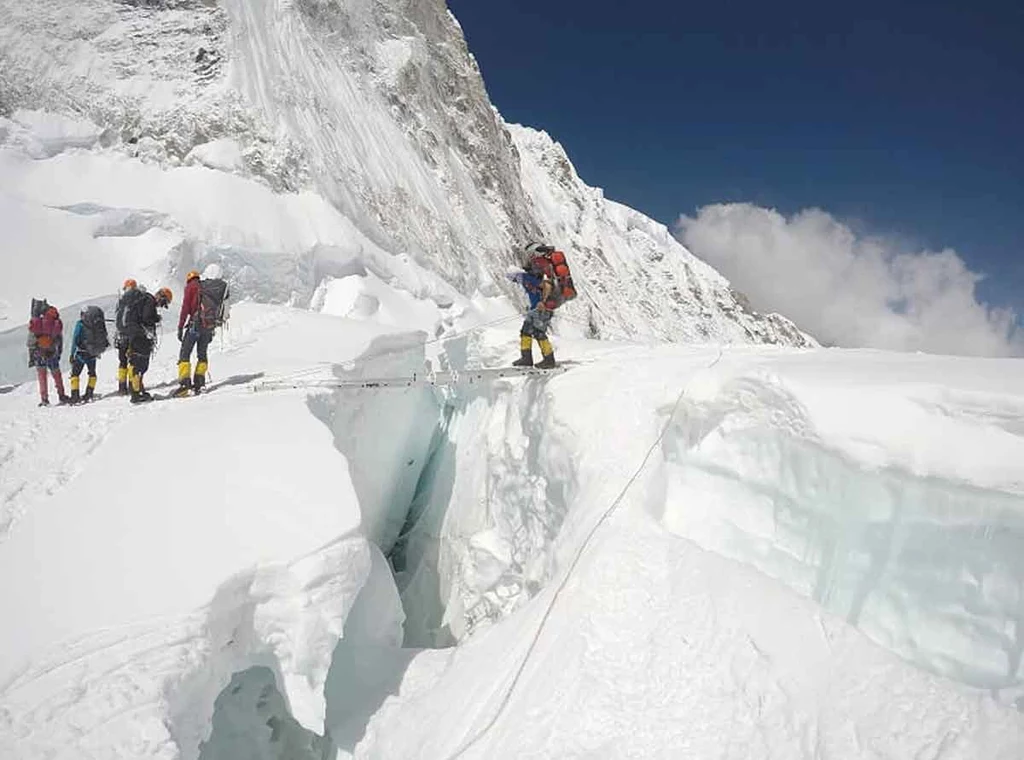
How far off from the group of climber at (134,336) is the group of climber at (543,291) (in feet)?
10.7

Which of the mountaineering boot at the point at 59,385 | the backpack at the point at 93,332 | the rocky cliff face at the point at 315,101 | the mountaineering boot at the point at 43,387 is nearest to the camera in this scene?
the mountaineering boot at the point at 43,387

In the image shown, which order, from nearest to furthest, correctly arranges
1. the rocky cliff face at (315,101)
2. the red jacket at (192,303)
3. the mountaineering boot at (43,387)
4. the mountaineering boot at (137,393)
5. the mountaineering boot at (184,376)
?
1. the mountaineering boot at (137,393)
2. the mountaineering boot at (184,376)
3. the red jacket at (192,303)
4. the mountaineering boot at (43,387)
5. the rocky cliff face at (315,101)

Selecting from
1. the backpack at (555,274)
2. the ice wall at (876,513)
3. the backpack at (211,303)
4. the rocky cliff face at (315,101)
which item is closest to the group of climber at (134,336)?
the backpack at (211,303)

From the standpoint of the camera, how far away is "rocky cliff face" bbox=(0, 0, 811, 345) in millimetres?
13289

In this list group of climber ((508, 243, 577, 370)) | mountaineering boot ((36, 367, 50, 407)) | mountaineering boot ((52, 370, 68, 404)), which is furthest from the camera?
mountaineering boot ((52, 370, 68, 404))

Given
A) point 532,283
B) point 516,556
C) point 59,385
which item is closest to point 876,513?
point 516,556

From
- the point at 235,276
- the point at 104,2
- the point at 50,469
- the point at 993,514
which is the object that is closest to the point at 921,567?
the point at 993,514

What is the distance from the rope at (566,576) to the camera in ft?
10.7

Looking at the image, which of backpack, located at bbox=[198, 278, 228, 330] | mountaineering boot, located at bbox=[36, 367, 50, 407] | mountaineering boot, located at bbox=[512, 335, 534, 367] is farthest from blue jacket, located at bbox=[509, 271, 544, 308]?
mountaineering boot, located at bbox=[36, 367, 50, 407]

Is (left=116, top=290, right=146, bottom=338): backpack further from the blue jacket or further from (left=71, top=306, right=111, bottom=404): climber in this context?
the blue jacket

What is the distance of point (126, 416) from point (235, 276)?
6740 millimetres

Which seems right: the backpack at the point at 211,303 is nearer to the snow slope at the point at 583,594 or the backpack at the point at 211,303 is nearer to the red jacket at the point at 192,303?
the red jacket at the point at 192,303

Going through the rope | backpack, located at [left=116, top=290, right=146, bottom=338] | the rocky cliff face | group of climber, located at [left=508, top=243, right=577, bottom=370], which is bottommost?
the rope

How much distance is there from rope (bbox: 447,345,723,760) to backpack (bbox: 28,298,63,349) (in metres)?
6.26
